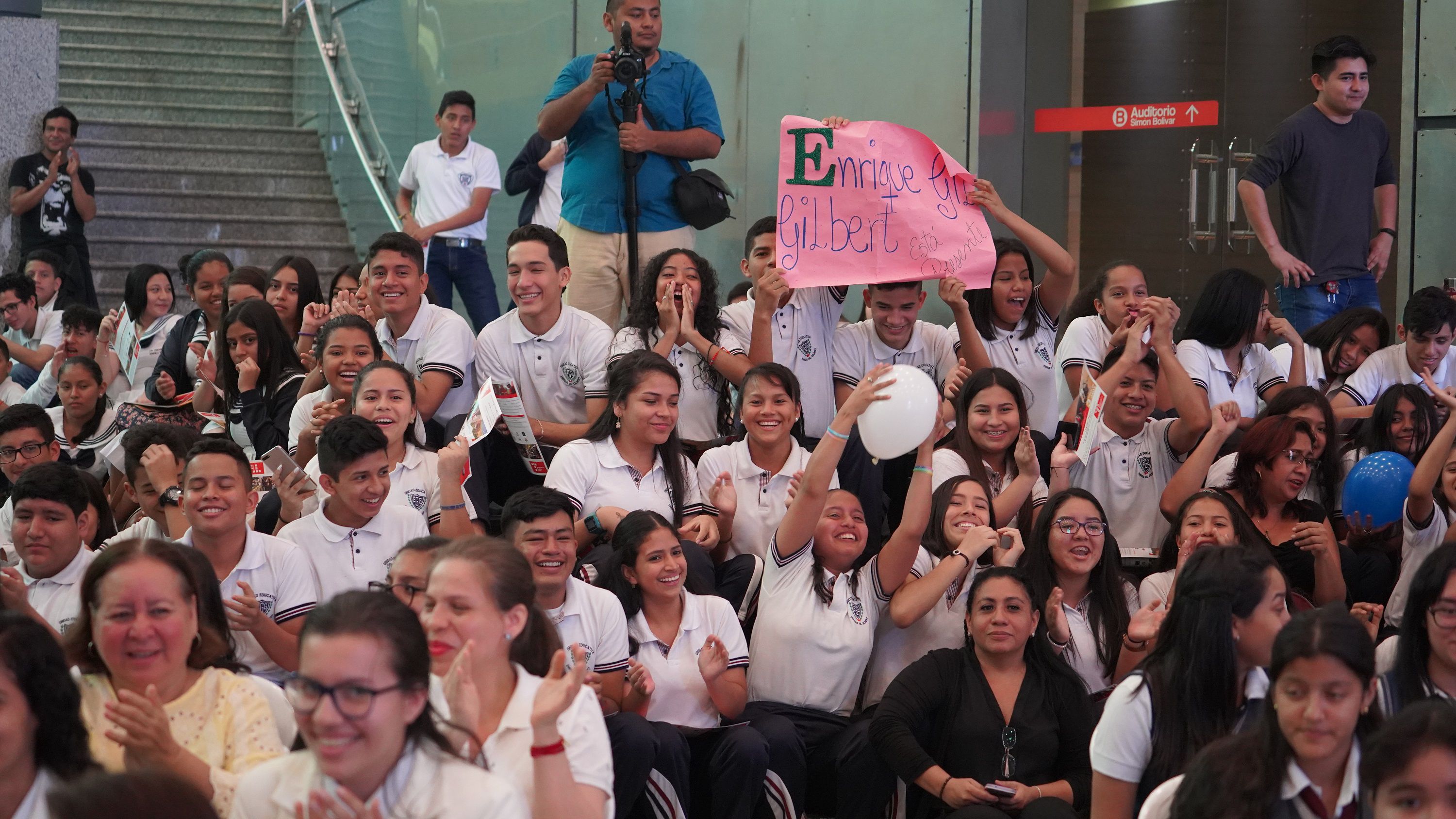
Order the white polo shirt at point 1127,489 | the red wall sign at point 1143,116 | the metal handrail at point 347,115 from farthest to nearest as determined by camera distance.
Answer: the metal handrail at point 347,115, the red wall sign at point 1143,116, the white polo shirt at point 1127,489

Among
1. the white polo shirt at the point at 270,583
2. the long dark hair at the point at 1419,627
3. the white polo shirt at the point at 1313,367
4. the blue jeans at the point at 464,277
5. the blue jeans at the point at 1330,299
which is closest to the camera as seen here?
the long dark hair at the point at 1419,627

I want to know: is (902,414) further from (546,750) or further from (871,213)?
(546,750)

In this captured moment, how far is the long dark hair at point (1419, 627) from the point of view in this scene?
10.5 ft

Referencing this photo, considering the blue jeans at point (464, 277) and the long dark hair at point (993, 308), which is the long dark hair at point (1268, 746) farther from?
the blue jeans at point (464, 277)

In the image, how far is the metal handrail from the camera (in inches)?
355

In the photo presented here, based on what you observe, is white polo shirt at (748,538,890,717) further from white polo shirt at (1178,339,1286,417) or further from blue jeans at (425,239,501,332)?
blue jeans at (425,239,501,332)

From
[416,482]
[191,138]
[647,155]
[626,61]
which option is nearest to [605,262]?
[647,155]

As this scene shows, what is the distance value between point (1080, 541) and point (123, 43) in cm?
847

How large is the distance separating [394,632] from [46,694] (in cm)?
65

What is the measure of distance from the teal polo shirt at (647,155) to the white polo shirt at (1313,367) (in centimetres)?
250

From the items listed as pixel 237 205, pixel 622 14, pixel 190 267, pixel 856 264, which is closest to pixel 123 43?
pixel 237 205

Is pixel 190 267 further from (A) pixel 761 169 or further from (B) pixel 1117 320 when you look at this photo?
(B) pixel 1117 320

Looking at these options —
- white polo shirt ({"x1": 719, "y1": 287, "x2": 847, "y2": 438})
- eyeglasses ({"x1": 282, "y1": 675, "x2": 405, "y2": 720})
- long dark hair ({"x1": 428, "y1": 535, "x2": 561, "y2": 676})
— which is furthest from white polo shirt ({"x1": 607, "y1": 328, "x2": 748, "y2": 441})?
eyeglasses ({"x1": 282, "y1": 675, "x2": 405, "y2": 720})

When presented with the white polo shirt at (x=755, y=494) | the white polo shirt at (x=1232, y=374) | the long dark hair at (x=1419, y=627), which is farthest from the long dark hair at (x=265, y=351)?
the long dark hair at (x=1419, y=627)
